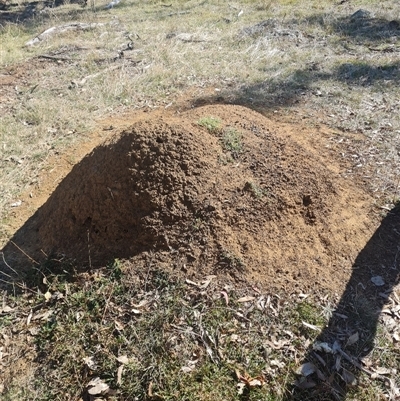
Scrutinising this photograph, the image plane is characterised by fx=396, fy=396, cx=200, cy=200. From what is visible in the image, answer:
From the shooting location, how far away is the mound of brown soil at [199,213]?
3182 mm

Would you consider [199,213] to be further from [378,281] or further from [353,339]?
[378,281]

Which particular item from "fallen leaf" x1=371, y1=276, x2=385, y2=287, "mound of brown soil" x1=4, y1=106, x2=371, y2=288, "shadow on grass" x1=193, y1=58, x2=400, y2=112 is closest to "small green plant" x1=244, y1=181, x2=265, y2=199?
"mound of brown soil" x1=4, y1=106, x2=371, y2=288

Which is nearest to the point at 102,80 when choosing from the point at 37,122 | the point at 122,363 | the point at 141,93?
the point at 141,93

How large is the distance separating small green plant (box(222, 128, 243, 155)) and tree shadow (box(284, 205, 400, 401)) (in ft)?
4.67

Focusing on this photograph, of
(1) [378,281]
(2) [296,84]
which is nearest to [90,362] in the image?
(1) [378,281]

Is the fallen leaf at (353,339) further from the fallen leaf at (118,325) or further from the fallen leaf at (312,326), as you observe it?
the fallen leaf at (118,325)

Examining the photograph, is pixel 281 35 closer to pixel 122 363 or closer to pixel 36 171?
pixel 36 171

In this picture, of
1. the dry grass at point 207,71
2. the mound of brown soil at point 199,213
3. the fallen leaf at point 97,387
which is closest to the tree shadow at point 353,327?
A: the mound of brown soil at point 199,213

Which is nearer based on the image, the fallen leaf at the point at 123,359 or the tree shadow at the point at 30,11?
the fallen leaf at the point at 123,359

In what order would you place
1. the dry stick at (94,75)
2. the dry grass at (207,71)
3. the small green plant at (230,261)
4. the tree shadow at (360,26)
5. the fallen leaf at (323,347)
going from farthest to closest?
1. the tree shadow at (360,26)
2. the dry stick at (94,75)
3. the dry grass at (207,71)
4. the small green plant at (230,261)
5. the fallen leaf at (323,347)

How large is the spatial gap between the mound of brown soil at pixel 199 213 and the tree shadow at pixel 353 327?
5.5 inches

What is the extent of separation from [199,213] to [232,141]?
2.61 ft

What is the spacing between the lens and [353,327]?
297 cm

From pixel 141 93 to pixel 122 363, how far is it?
16.4 feet
